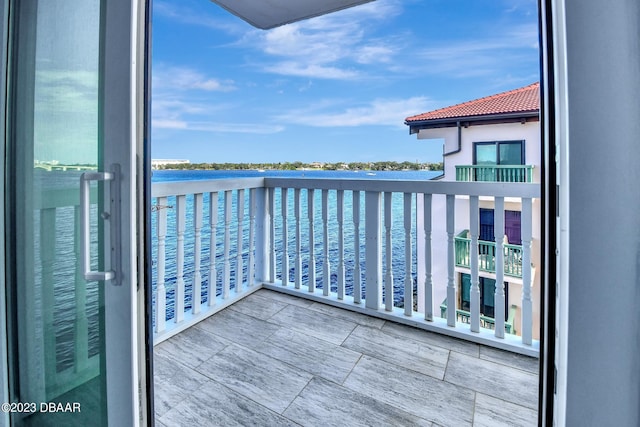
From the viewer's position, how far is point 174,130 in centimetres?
1141

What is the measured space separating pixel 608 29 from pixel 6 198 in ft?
4.97

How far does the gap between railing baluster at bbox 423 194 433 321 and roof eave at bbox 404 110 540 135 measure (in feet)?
5.89

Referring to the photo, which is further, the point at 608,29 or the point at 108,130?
the point at 108,130

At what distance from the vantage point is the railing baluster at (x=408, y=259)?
2045mm

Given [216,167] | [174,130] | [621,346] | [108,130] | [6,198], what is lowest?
[621,346]

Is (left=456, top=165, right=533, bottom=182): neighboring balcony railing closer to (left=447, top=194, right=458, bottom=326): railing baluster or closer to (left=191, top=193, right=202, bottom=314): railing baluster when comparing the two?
(left=447, top=194, right=458, bottom=326): railing baluster

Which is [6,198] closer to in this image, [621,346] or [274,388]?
[274,388]

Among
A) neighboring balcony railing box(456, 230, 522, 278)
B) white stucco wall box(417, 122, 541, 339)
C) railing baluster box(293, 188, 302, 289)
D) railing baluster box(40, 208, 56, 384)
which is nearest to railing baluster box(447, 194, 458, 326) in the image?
white stucco wall box(417, 122, 541, 339)

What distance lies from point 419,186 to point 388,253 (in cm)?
55

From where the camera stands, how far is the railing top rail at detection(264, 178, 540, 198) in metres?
1.64

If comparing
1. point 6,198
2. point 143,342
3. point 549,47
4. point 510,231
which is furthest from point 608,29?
point 510,231

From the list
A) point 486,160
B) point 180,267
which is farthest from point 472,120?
point 180,267

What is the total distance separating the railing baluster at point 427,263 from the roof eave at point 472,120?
5.89 feet

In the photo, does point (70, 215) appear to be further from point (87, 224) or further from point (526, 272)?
A: point (526, 272)
